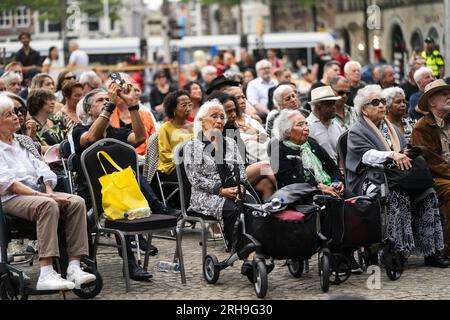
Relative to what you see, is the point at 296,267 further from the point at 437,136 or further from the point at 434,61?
the point at 434,61

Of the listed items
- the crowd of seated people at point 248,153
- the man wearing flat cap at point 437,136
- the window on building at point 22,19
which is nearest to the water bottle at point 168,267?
the crowd of seated people at point 248,153

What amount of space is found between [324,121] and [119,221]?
337 centimetres

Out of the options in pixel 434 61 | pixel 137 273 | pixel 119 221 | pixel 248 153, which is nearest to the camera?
pixel 119 221

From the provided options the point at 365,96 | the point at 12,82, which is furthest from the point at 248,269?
the point at 12,82

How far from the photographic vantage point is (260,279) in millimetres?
8430

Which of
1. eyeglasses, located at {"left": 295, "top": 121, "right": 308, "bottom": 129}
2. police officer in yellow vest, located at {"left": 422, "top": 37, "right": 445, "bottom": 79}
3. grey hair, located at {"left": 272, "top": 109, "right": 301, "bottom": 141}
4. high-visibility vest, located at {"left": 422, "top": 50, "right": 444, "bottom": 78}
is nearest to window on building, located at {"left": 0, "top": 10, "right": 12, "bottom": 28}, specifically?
police officer in yellow vest, located at {"left": 422, "top": 37, "right": 445, "bottom": 79}

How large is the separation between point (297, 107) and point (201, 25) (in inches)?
3842

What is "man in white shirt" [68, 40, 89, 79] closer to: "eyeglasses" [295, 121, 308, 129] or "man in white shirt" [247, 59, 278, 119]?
"man in white shirt" [247, 59, 278, 119]

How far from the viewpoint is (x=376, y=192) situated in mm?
9680

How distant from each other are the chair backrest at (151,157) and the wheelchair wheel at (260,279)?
3199 mm

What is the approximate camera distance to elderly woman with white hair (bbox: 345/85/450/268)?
387 inches

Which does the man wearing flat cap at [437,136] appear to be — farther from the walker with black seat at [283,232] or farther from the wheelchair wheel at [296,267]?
the walker with black seat at [283,232]

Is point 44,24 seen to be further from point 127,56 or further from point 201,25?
point 127,56
